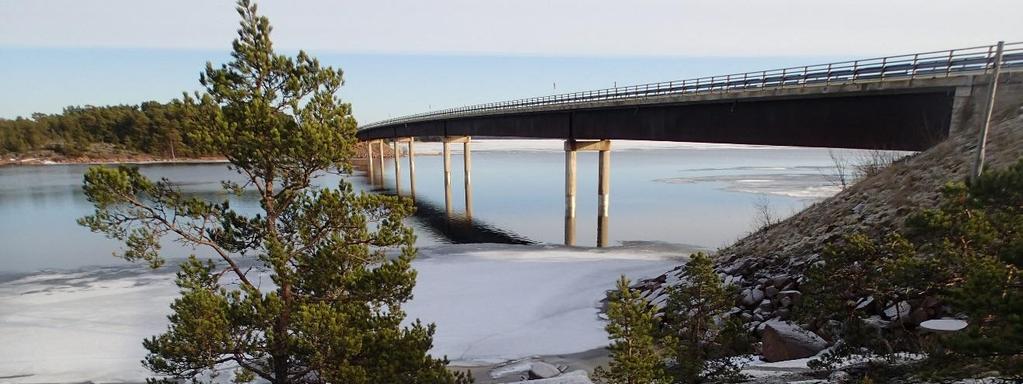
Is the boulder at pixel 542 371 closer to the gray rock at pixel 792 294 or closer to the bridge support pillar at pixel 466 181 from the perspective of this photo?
the gray rock at pixel 792 294

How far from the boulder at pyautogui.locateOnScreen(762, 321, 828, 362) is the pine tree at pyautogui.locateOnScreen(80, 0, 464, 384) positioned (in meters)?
9.26

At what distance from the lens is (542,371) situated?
14.8m

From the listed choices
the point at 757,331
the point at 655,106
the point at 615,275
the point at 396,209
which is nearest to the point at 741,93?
the point at 655,106

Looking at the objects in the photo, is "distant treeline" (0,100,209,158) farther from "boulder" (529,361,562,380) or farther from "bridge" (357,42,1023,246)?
"boulder" (529,361,562,380)

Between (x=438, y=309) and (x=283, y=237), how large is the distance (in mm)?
11572

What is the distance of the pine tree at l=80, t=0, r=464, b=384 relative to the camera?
29.4ft

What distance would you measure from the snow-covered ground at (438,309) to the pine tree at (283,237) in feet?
23.6

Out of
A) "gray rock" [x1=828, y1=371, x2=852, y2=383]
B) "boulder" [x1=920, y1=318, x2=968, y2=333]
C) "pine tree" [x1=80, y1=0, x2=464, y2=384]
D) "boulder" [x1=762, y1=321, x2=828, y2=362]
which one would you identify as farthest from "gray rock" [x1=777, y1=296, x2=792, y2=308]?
"pine tree" [x1=80, y1=0, x2=464, y2=384]

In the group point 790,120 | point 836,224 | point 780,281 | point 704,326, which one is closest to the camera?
point 704,326

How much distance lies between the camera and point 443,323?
19484 mm

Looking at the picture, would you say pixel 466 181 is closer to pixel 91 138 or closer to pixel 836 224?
pixel 836 224

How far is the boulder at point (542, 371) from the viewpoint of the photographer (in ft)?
47.8

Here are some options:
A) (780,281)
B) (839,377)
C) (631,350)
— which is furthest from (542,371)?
(780,281)

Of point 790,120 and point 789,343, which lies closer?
point 789,343
